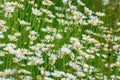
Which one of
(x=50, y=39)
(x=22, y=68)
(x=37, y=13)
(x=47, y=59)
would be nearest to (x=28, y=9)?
(x=37, y=13)

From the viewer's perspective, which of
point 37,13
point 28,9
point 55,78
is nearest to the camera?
point 55,78

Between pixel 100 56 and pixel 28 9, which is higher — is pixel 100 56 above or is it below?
below

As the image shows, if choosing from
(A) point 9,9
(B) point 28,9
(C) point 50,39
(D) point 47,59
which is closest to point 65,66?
(D) point 47,59

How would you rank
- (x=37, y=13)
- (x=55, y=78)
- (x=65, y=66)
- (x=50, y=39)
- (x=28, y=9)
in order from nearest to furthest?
(x=55, y=78), (x=65, y=66), (x=50, y=39), (x=37, y=13), (x=28, y=9)

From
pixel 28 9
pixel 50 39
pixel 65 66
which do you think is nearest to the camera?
pixel 65 66

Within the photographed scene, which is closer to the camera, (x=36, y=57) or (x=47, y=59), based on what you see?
(x=36, y=57)

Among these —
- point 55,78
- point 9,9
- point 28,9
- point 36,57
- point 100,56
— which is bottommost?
point 55,78

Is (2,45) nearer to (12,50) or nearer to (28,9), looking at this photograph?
(12,50)

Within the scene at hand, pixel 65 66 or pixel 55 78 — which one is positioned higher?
pixel 65 66

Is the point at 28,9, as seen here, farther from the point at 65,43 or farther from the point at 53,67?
the point at 53,67
